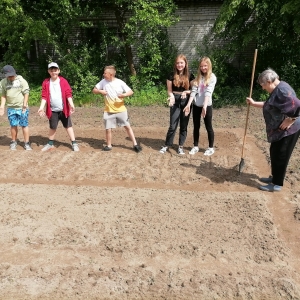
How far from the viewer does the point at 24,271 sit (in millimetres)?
3332

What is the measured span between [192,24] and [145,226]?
10.8 meters

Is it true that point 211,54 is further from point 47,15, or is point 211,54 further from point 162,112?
point 47,15

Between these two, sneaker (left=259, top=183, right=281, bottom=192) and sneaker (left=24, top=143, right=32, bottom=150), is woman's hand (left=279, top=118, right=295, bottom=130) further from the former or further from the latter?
sneaker (left=24, top=143, right=32, bottom=150)

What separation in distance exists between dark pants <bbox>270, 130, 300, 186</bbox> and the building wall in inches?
358

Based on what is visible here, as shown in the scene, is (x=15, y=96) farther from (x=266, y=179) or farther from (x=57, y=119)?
(x=266, y=179)

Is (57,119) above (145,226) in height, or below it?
above

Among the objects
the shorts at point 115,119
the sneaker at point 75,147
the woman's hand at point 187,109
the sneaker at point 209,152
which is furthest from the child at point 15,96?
the sneaker at point 209,152

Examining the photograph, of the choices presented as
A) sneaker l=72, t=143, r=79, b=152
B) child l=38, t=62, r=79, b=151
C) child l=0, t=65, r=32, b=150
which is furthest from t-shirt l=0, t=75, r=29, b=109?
sneaker l=72, t=143, r=79, b=152

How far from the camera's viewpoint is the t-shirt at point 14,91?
6492mm

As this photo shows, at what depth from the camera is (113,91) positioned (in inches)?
249

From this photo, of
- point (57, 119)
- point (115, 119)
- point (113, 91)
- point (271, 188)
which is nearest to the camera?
point (271, 188)

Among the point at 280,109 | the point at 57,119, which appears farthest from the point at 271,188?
the point at 57,119

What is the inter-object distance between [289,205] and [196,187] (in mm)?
1345

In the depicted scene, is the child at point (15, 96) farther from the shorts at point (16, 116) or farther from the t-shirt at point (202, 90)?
the t-shirt at point (202, 90)
